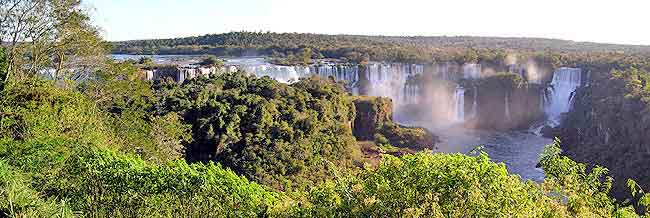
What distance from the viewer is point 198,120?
34531 mm

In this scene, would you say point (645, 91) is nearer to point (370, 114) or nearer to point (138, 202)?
point (370, 114)

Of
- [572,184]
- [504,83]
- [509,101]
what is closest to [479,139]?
[509,101]

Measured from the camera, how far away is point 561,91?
68.9 m

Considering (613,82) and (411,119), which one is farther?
(411,119)

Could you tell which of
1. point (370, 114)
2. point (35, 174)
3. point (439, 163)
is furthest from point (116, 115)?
point (370, 114)

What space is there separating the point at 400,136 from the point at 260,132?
19.9 metres

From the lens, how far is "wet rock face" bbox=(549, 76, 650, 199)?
138 ft

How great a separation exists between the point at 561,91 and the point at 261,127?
1726 inches

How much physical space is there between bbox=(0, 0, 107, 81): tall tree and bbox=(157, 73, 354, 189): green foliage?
9.27m

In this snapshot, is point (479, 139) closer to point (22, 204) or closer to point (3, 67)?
point (3, 67)

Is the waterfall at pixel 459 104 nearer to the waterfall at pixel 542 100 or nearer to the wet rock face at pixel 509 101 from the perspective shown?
the wet rock face at pixel 509 101

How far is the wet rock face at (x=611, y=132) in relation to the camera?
42.1 m

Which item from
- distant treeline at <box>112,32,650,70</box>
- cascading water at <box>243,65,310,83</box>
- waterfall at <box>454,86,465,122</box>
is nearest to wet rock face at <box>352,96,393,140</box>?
cascading water at <box>243,65,310,83</box>

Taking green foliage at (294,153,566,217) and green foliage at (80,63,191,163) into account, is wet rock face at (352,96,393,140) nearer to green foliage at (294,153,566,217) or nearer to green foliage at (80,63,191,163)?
green foliage at (80,63,191,163)
